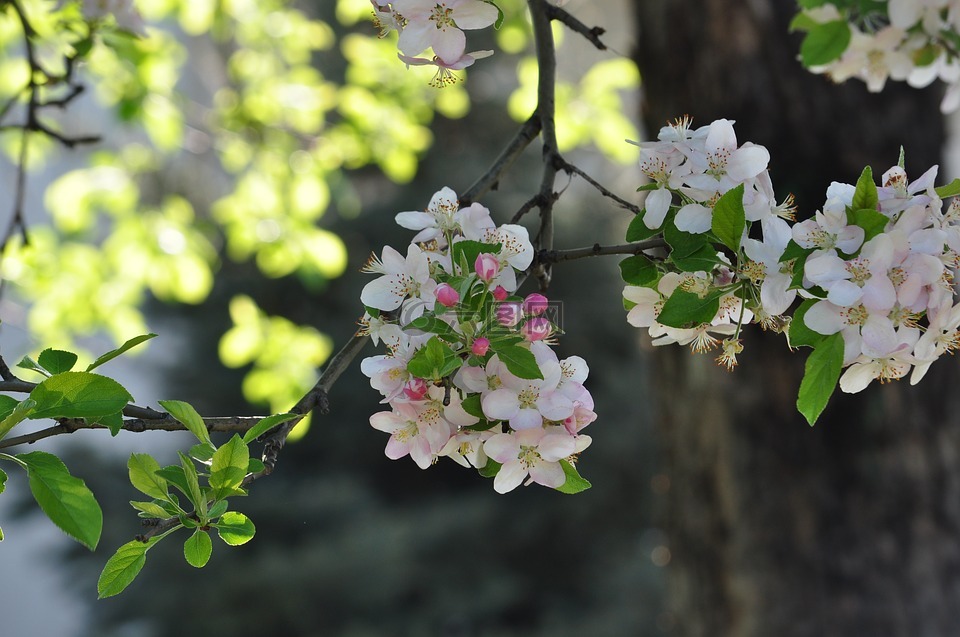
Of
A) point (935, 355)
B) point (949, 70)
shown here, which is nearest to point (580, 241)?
point (949, 70)

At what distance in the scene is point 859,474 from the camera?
6.18 ft

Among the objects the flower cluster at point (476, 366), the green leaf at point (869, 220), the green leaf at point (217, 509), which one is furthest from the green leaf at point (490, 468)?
the green leaf at point (869, 220)

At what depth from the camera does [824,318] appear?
2.28ft

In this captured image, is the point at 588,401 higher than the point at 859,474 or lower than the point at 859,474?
higher

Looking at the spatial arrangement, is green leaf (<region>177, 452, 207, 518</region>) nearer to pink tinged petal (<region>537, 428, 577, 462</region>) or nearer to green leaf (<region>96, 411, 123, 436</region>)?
green leaf (<region>96, 411, 123, 436</region>)

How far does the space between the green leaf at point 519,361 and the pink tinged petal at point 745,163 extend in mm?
218

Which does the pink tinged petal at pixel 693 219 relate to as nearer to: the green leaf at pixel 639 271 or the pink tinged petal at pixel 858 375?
the green leaf at pixel 639 271

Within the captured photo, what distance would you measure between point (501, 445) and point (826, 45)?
73 cm

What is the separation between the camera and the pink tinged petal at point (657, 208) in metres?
0.74

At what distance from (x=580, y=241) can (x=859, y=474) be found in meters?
3.78

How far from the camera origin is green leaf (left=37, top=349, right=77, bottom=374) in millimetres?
736

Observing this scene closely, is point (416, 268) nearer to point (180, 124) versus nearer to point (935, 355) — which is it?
point (935, 355)

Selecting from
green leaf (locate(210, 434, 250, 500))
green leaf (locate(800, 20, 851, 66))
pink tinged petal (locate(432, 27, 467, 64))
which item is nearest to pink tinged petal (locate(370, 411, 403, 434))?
green leaf (locate(210, 434, 250, 500))

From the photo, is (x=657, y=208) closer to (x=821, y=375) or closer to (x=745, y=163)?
(x=745, y=163)
